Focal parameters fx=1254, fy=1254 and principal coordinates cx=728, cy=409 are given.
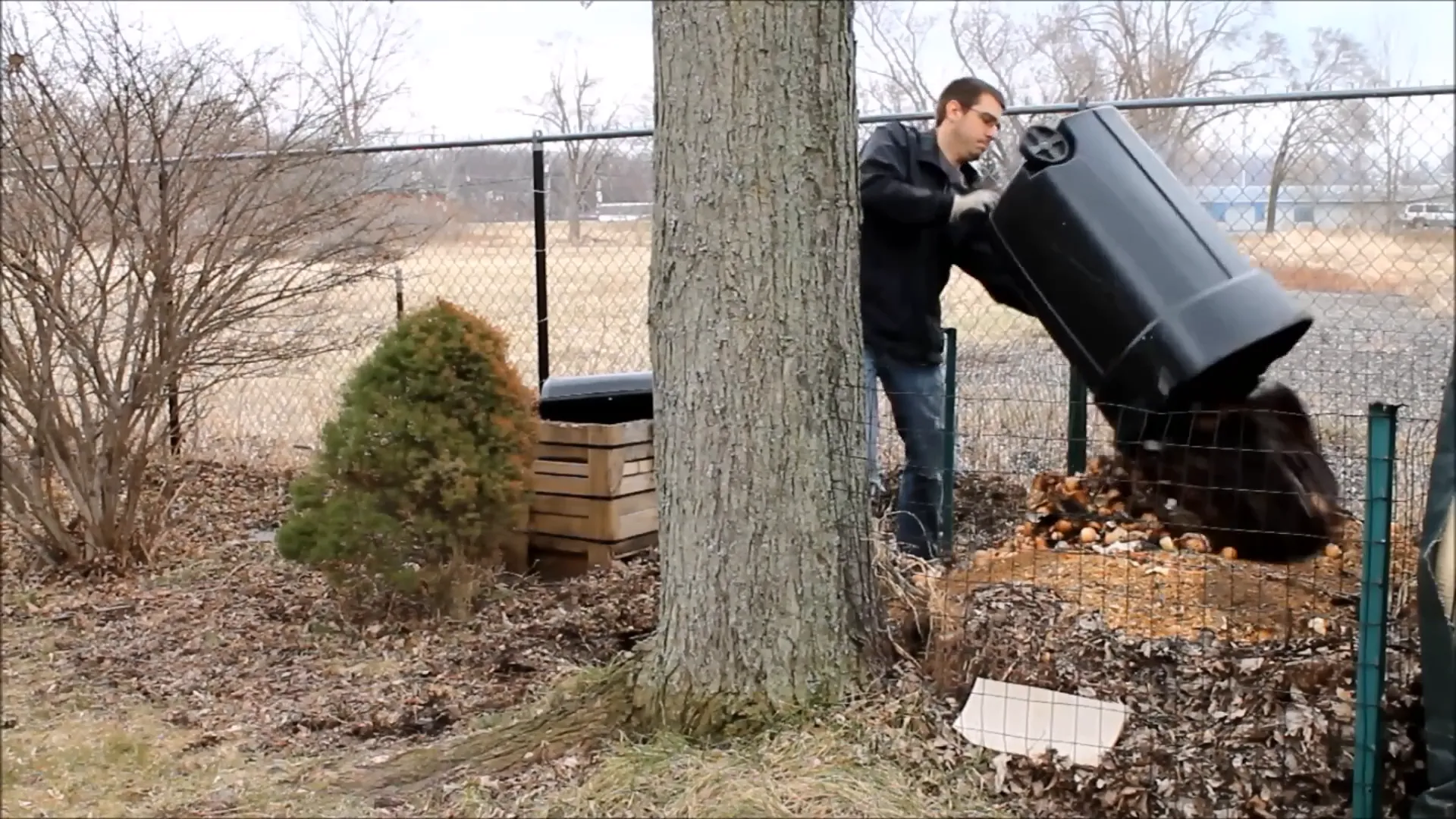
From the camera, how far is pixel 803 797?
8.80ft

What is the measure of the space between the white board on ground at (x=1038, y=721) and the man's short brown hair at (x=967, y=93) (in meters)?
2.24

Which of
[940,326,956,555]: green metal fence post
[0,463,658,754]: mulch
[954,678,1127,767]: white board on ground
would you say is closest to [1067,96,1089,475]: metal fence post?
[940,326,956,555]: green metal fence post

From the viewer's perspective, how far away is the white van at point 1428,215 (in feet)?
20.4

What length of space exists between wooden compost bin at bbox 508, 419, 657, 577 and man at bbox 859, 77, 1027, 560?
34.4 inches

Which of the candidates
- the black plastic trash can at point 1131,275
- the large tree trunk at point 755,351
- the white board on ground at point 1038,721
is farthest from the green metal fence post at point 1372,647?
the black plastic trash can at point 1131,275

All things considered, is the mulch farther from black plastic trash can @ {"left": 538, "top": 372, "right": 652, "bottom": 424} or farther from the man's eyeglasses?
the man's eyeglasses

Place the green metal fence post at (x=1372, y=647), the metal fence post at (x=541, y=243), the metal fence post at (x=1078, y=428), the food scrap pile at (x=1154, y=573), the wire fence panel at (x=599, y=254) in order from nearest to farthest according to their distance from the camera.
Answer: the green metal fence post at (x=1372, y=647), the food scrap pile at (x=1154, y=573), the metal fence post at (x=1078, y=428), the metal fence post at (x=541, y=243), the wire fence panel at (x=599, y=254)

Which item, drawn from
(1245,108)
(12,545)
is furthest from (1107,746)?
(12,545)

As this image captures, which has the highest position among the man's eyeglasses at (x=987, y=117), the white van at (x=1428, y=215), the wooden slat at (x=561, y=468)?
the man's eyeglasses at (x=987, y=117)

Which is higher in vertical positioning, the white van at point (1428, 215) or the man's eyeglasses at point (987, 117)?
the man's eyeglasses at point (987, 117)

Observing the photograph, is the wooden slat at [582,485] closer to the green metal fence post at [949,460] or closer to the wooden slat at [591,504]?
the wooden slat at [591,504]

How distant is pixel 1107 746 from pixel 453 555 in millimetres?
2194

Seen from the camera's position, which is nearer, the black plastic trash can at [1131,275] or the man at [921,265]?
the black plastic trash can at [1131,275]

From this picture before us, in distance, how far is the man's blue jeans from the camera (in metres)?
4.34
